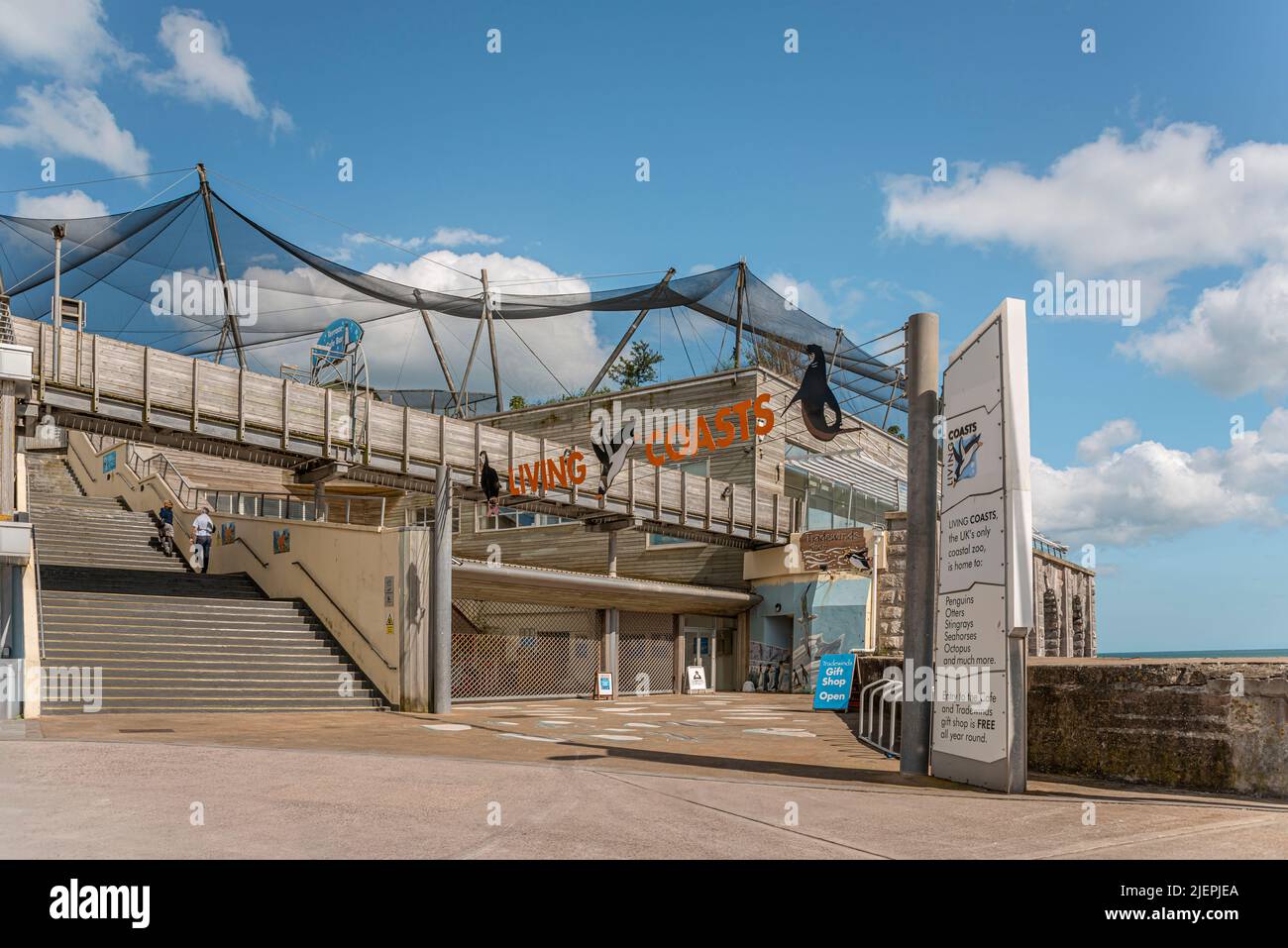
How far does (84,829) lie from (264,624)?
1361 centimetres

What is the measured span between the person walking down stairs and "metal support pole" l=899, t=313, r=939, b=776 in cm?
1852

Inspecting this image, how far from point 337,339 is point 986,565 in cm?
2381

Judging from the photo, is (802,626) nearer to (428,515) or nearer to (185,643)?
(428,515)

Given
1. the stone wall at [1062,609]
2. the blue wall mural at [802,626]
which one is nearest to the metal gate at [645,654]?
the blue wall mural at [802,626]

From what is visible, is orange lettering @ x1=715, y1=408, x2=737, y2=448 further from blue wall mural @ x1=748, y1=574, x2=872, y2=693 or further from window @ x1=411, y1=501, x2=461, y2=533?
window @ x1=411, y1=501, x2=461, y2=533

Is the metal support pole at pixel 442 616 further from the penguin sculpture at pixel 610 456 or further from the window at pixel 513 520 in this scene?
the window at pixel 513 520

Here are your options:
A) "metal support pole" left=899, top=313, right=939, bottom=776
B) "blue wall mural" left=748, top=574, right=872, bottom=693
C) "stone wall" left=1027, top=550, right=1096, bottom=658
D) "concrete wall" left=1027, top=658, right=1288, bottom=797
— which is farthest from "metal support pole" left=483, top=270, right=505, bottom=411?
"concrete wall" left=1027, top=658, right=1288, bottom=797

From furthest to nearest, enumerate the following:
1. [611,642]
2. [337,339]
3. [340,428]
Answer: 1. [337,339]
2. [611,642]
3. [340,428]

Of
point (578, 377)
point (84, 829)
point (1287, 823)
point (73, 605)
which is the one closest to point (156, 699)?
point (73, 605)

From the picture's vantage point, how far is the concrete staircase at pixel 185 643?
15586 millimetres

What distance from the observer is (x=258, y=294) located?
30109 mm

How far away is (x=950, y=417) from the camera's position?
9.66m

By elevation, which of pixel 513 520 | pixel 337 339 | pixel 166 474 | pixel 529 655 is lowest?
pixel 529 655

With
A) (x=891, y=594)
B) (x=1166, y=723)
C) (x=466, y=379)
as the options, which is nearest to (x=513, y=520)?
(x=466, y=379)
